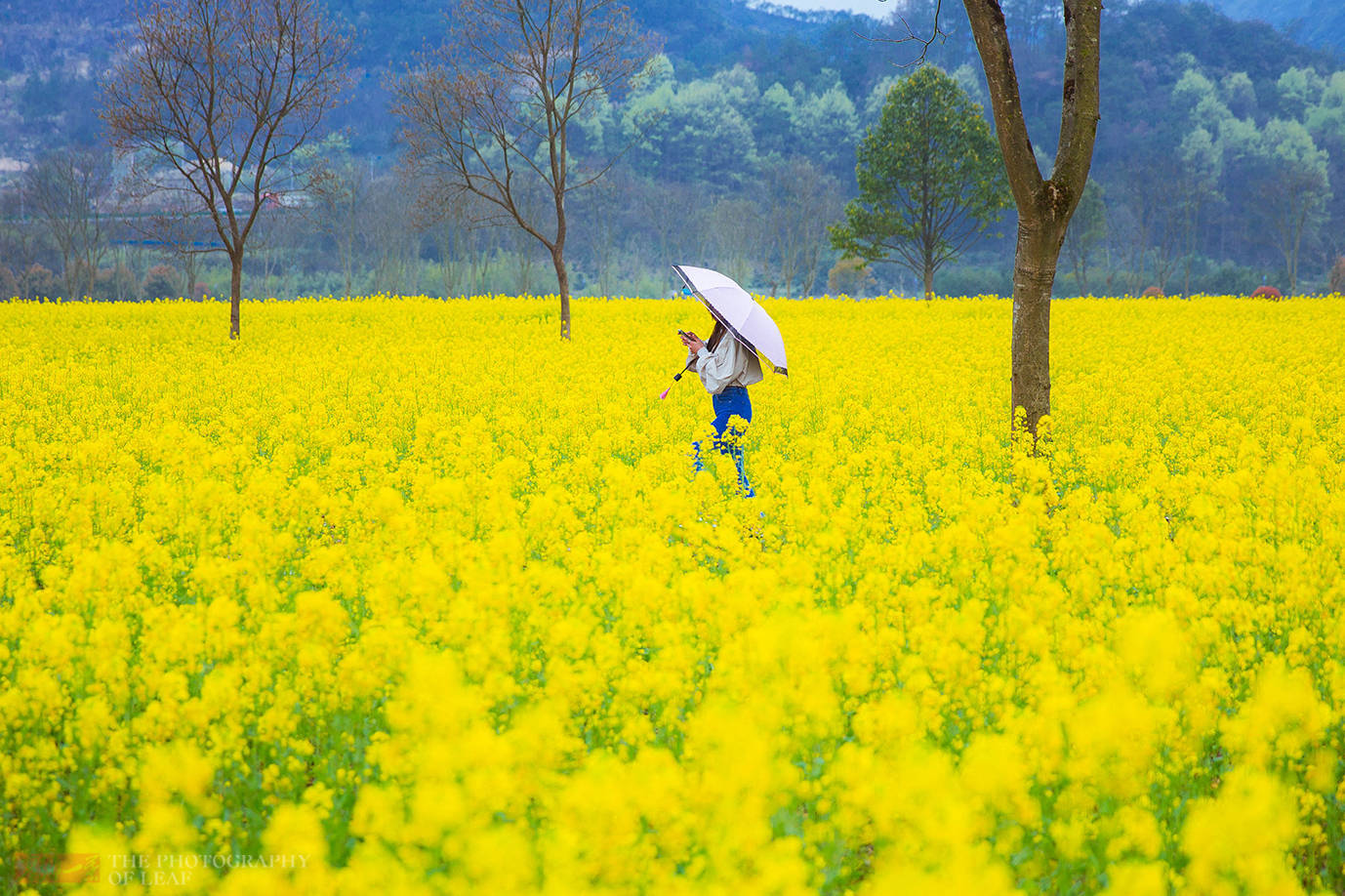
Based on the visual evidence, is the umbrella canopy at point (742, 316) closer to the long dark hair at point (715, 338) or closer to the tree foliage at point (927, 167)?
the long dark hair at point (715, 338)

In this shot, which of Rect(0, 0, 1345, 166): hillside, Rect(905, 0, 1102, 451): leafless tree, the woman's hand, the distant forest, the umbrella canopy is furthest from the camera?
Rect(0, 0, 1345, 166): hillside

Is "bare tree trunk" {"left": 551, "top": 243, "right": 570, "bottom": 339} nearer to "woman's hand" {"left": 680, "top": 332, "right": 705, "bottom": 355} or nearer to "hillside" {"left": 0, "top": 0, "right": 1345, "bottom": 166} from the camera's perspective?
"woman's hand" {"left": 680, "top": 332, "right": 705, "bottom": 355}

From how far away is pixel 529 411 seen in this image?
35.0 ft

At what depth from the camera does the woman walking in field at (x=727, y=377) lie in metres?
7.08

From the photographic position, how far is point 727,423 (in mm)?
7266

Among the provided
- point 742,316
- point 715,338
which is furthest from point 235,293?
point 742,316

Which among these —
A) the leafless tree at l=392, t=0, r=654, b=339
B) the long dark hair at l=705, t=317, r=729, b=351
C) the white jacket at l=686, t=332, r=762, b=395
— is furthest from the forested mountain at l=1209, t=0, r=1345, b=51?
the white jacket at l=686, t=332, r=762, b=395

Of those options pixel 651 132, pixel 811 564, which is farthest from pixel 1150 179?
pixel 811 564

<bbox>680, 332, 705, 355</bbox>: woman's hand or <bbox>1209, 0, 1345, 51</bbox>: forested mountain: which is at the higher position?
<bbox>1209, 0, 1345, 51</bbox>: forested mountain

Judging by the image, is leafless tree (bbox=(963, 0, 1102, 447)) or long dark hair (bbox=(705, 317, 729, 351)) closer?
leafless tree (bbox=(963, 0, 1102, 447))

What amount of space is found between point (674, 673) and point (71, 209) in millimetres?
51235

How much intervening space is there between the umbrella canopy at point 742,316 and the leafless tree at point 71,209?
43.2 meters

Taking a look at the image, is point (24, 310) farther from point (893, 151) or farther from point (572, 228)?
point (572, 228)

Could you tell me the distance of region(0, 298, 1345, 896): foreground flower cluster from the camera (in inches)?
96.1
